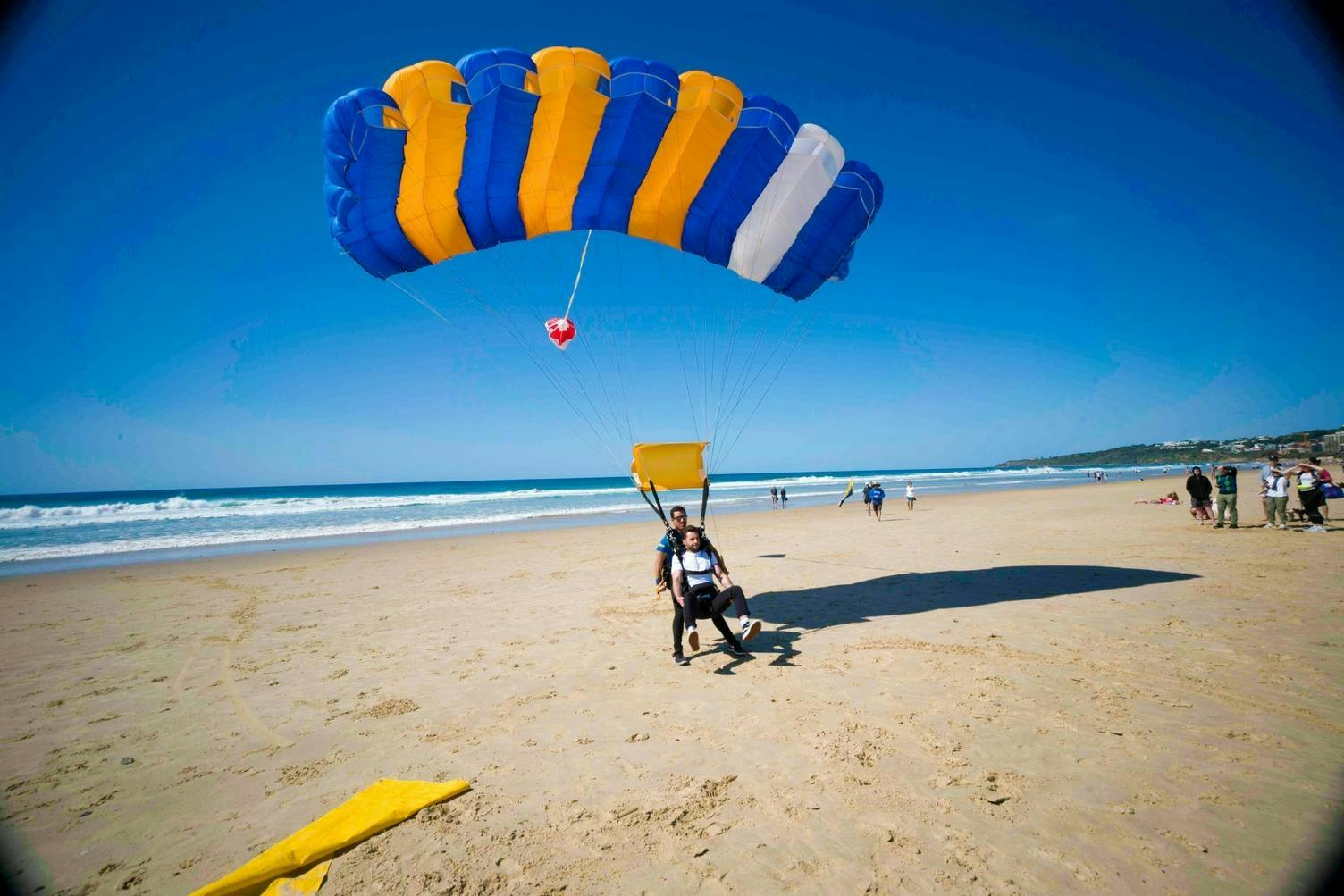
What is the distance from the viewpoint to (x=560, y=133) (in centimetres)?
661

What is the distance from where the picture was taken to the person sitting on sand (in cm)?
542

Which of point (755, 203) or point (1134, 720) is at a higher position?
point (755, 203)

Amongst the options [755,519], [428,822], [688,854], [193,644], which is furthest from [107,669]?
[755,519]

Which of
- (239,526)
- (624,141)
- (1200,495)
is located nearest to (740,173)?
(624,141)

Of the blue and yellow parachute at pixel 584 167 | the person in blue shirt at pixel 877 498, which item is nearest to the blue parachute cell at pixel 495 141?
the blue and yellow parachute at pixel 584 167

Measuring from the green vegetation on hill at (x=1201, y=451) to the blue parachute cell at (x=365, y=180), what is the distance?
86555mm

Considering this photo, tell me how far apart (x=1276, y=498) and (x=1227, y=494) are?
0.92 metres

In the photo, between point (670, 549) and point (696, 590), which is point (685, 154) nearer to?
point (670, 549)

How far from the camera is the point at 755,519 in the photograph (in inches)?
861

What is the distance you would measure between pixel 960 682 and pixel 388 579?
397 inches

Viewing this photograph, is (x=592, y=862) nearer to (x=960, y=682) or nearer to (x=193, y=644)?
(x=960, y=682)

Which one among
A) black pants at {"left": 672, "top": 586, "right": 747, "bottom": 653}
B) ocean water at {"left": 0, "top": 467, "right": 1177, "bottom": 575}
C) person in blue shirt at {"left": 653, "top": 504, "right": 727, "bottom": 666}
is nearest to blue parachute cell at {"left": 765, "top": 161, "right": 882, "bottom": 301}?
person in blue shirt at {"left": 653, "top": 504, "right": 727, "bottom": 666}

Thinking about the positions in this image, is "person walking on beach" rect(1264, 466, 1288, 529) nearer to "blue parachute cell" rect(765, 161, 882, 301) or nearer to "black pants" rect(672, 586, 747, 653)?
"blue parachute cell" rect(765, 161, 882, 301)

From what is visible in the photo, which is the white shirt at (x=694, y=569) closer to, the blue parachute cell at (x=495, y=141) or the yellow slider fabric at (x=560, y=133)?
the yellow slider fabric at (x=560, y=133)
